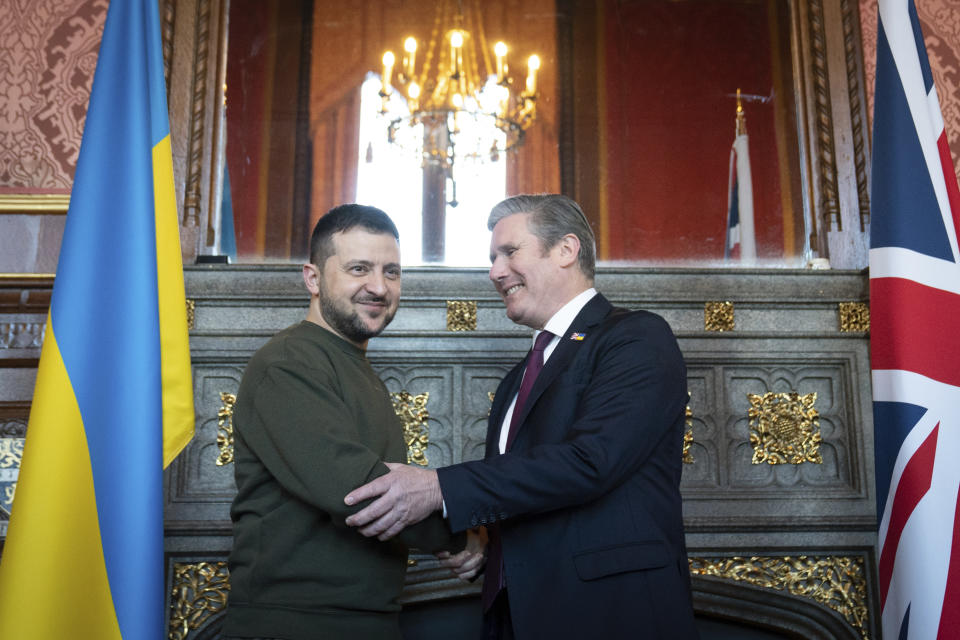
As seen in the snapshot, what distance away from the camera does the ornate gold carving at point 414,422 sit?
317cm

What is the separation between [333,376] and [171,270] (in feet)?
2.36

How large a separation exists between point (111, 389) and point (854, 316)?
8.24 ft

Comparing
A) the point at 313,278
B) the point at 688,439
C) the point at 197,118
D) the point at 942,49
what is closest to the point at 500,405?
the point at 313,278

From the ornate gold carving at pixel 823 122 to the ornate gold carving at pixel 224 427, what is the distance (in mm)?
2330

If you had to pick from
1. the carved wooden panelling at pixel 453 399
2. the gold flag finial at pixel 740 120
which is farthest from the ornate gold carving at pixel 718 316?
the gold flag finial at pixel 740 120

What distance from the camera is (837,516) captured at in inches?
122

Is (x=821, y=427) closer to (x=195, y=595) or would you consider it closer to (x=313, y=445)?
(x=313, y=445)

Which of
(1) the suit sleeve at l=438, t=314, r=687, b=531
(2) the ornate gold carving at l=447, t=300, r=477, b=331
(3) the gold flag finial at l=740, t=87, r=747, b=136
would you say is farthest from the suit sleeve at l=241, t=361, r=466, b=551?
(3) the gold flag finial at l=740, t=87, r=747, b=136

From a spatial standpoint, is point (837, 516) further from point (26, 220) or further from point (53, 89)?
point (53, 89)

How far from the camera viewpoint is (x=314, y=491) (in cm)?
182

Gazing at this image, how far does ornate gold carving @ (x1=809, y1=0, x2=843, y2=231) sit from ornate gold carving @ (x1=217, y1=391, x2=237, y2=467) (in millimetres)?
2330

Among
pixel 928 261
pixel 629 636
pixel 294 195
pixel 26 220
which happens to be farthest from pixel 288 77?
pixel 629 636

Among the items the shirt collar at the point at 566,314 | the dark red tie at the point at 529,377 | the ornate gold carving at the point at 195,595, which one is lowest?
the ornate gold carving at the point at 195,595

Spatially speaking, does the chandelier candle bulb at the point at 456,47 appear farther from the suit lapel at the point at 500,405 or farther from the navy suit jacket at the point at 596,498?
the navy suit jacket at the point at 596,498
